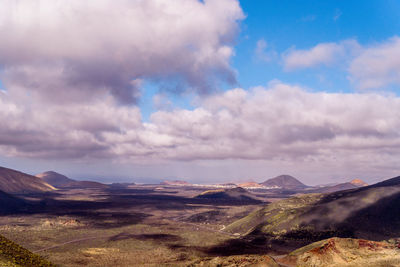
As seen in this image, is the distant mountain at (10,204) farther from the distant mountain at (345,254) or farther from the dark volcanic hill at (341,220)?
the distant mountain at (345,254)

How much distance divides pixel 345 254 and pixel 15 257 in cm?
5818

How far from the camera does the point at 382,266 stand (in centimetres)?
4884

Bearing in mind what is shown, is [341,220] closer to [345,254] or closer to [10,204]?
[345,254]

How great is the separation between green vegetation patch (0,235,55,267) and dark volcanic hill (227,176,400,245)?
236 ft

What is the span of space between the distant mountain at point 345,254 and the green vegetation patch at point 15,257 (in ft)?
158

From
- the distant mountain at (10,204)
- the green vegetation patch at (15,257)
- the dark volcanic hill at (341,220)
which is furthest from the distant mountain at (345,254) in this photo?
the distant mountain at (10,204)

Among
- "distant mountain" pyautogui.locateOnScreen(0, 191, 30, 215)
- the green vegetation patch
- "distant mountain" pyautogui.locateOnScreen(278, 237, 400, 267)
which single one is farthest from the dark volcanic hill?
"distant mountain" pyautogui.locateOnScreen(0, 191, 30, 215)

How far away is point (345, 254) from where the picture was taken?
56688 mm

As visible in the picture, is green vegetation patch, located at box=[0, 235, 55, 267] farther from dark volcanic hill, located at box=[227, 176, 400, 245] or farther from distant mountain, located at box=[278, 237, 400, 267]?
dark volcanic hill, located at box=[227, 176, 400, 245]

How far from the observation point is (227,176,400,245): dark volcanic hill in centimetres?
8569

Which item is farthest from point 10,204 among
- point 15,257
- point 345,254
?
point 345,254

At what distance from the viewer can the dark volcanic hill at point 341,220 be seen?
281 ft

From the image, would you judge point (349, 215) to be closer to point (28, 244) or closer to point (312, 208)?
point (312, 208)

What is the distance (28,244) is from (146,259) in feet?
126
